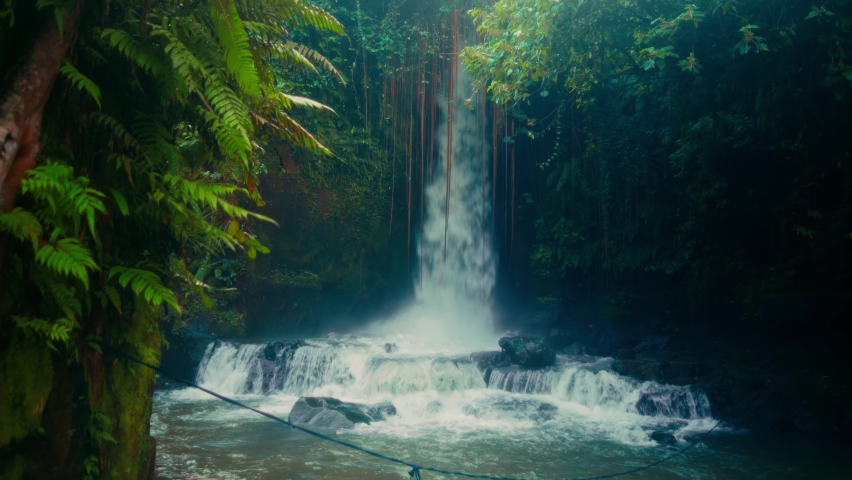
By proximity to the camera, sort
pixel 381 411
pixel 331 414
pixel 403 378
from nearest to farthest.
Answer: pixel 331 414
pixel 381 411
pixel 403 378

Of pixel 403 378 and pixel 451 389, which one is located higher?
pixel 403 378

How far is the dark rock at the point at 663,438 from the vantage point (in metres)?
8.08

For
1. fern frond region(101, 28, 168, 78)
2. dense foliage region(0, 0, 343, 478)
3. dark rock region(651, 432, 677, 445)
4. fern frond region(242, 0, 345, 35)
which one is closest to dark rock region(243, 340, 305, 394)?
dark rock region(651, 432, 677, 445)

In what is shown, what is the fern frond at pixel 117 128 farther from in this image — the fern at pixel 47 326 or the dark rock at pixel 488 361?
the dark rock at pixel 488 361

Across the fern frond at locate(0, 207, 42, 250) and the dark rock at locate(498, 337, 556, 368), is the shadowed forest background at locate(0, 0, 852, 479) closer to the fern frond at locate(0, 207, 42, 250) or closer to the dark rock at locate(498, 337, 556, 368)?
the fern frond at locate(0, 207, 42, 250)

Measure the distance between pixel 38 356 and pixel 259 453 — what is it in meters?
5.43

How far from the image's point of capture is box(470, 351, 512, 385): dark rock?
11505 millimetres

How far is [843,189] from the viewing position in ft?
34.5

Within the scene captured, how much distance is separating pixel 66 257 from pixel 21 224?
0.20 metres

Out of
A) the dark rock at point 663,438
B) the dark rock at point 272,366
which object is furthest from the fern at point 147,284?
the dark rock at point 272,366

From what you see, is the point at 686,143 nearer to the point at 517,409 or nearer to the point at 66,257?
the point at 517,409

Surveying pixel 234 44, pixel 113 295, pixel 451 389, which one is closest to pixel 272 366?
pixel 451 389

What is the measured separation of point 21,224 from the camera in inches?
83.3

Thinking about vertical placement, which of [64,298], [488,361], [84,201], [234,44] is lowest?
[488,361]
